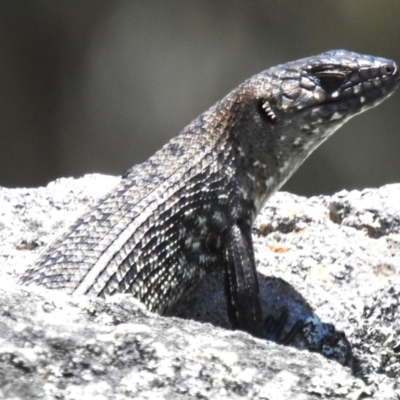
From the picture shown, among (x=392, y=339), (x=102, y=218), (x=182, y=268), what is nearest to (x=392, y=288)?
(x=392, y=339)

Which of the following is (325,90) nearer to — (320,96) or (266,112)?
(320,96)

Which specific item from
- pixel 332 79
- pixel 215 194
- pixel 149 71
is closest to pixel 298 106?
pixel 332 79

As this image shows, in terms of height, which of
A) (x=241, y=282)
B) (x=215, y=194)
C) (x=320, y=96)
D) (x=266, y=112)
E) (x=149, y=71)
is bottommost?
(x=241, y=282)

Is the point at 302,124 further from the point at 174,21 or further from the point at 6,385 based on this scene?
the point at 174,21

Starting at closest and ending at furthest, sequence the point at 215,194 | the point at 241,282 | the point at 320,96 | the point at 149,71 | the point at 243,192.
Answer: the point at 241,282 → the point at 215,194 → the point at 243,192 → the point at 320,96 → the point at 149,71

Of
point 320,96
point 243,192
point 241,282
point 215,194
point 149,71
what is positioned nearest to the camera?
point 241,282

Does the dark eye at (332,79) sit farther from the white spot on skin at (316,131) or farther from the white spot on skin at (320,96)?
the white spot on skin at (316,131)

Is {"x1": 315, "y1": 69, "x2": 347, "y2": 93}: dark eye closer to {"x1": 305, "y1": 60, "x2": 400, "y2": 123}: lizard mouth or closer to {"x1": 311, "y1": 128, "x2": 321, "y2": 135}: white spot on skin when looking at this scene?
{"x1": 305, "y1": 60, "x2": 400, "y2": 123}: lizard mouth
